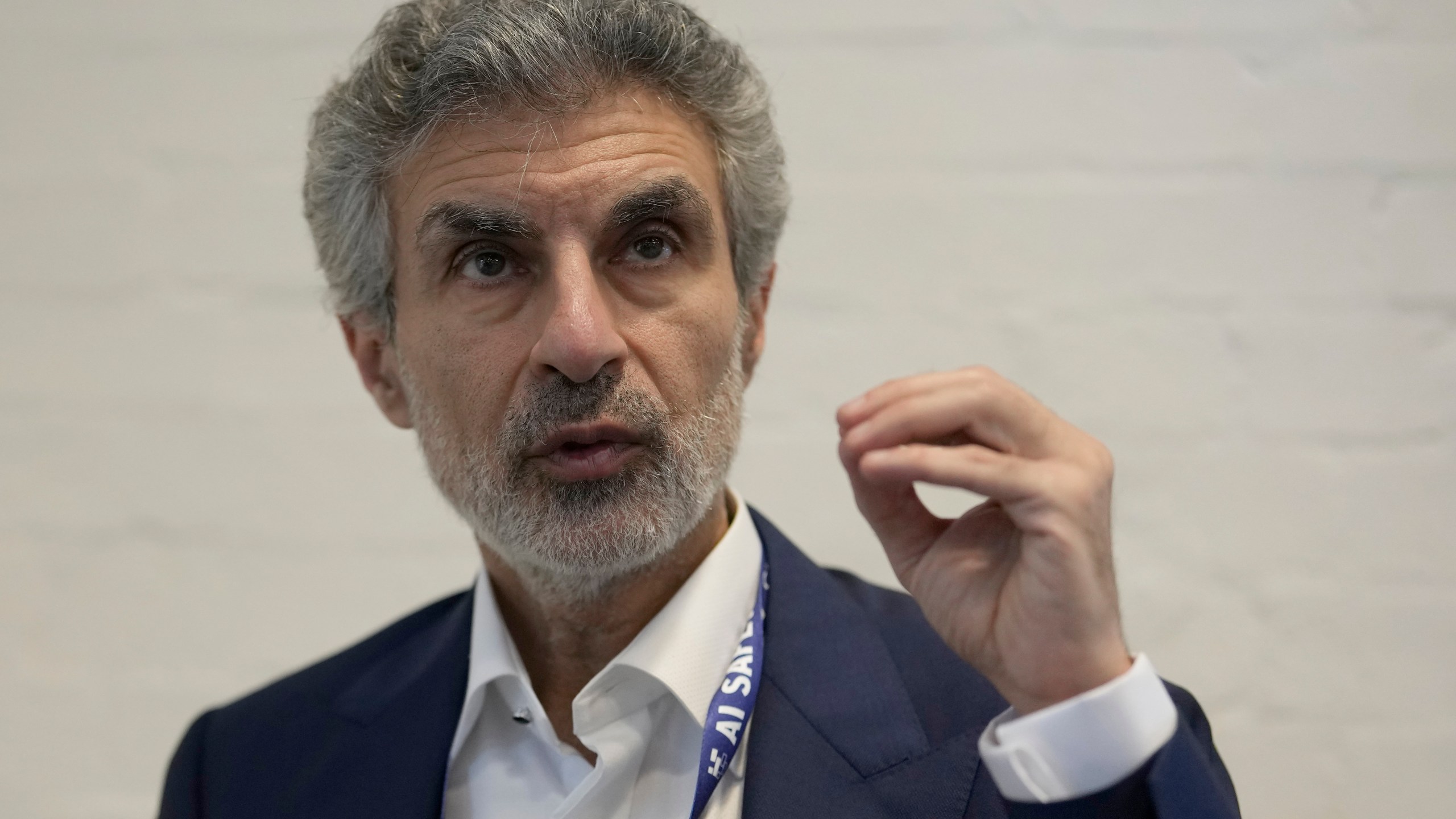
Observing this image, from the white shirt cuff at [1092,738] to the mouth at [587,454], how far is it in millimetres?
465

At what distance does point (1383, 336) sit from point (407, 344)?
4.09 feet

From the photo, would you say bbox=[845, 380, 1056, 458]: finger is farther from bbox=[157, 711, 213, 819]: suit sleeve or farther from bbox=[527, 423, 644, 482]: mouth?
bbox=[157, 711, 213, 819]: suit sleeve

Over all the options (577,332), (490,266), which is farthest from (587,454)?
(490,266)

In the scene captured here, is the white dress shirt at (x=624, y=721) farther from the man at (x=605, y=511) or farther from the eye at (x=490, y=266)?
the eye at (x=490, y=266)

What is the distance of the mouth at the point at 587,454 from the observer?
1.15m

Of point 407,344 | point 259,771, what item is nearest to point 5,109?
point 407,344

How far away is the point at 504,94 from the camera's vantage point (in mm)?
1206

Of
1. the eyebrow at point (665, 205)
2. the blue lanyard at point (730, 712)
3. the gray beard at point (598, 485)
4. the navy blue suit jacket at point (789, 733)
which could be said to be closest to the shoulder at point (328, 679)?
the navy blue suit jacket at point (789, 733)

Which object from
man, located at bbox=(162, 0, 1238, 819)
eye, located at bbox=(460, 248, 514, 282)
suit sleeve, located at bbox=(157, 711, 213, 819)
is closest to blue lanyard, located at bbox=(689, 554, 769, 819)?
man, located at bbox=(162, 0, 1238, 819)

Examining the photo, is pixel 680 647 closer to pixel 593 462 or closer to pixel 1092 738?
pixel 593 462

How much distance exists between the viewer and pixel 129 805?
5.85 feet

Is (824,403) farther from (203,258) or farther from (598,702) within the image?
(203,258)

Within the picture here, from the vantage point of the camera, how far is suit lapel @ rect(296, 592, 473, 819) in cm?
124

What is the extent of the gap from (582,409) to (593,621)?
29 cm
